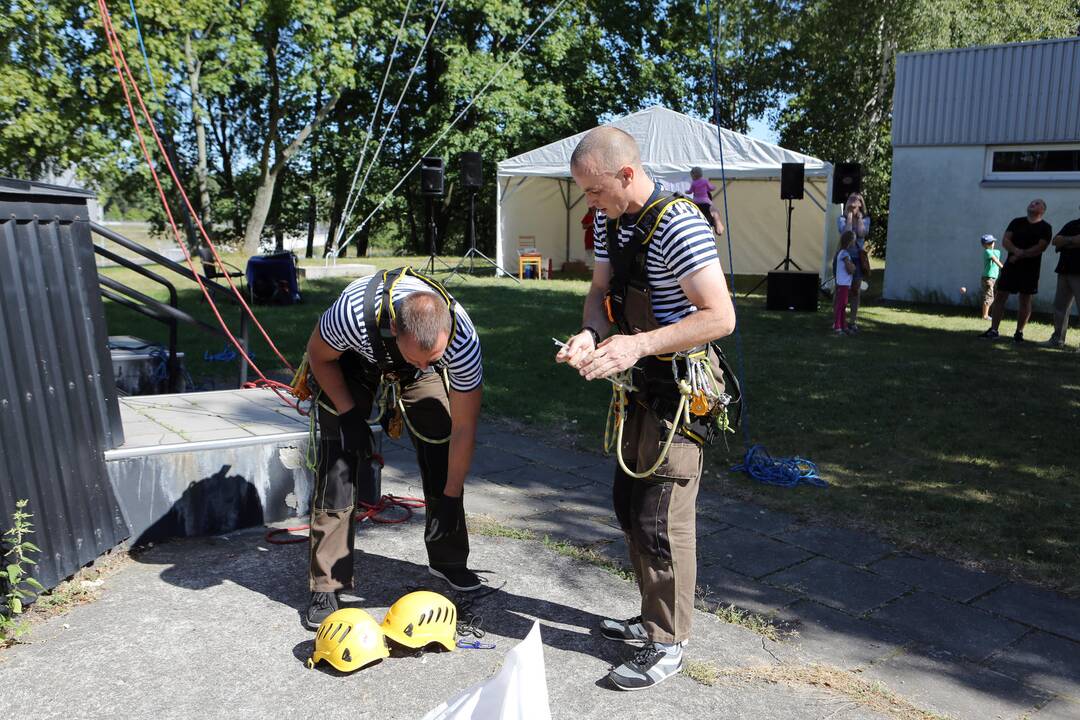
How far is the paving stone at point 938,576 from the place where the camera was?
4.06m

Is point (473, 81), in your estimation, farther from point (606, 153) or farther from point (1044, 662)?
point (1044, 662)

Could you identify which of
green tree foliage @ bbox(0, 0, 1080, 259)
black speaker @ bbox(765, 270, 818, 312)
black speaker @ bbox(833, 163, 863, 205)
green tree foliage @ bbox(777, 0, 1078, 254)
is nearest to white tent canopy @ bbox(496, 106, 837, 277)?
black speaker @ bbox(833, 163, 863, 205)

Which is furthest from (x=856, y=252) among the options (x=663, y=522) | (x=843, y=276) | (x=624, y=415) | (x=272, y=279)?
(x=663, y=522)

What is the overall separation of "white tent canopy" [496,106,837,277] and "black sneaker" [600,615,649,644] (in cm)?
1311

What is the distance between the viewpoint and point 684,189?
16.4m

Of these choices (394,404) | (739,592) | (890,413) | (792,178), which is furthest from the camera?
(792,178)

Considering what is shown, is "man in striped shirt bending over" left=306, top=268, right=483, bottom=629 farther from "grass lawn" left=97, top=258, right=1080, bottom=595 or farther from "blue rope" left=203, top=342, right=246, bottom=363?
"blue rope" left=203, top=342, right=246, bottom=363

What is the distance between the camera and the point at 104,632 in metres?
3.54

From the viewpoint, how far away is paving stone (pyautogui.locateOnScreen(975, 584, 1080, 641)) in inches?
146

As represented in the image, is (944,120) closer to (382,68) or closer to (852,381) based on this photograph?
→ (852,381)

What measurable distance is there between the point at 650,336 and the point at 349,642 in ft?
5.17

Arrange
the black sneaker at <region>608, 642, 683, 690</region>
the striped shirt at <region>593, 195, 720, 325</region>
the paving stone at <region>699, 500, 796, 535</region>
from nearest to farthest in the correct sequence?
the striped shirt at <region>593, 195, 720, 325</region>, the black sneaker at <region>608, 642, 683, 690</region>, the paving stone at <region>699, 500, 796, 535</region>

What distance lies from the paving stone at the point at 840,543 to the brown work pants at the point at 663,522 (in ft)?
5.27

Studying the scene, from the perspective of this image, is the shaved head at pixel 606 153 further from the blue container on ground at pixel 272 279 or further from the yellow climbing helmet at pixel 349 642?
the blue container on ground at pixel 272 279
